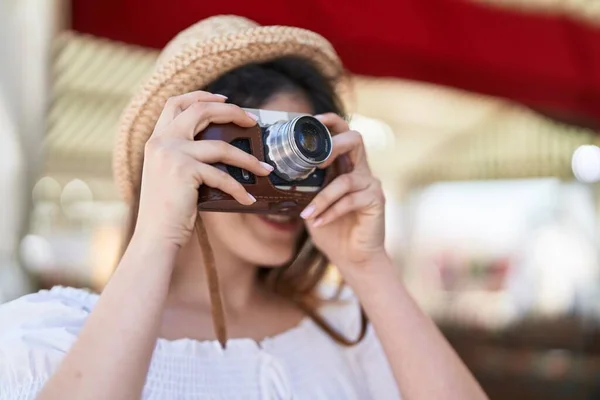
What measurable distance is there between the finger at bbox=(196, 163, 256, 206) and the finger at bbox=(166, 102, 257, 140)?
0.11 feet

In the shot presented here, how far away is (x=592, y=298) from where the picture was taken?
7.52ft

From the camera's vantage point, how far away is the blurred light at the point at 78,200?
7.36 ft

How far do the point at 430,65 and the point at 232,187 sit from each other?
76 centimetres

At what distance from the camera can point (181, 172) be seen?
1.75ft

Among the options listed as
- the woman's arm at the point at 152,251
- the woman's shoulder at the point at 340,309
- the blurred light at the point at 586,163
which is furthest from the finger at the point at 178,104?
the blurred light at the point at 586,163

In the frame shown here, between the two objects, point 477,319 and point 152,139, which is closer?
point 152,139

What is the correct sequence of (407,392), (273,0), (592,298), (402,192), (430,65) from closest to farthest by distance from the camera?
1. (407,392)
2. (273,0)
3. (430,65)
4. (592,298)
5. (402,192)

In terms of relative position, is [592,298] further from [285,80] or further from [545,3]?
[285,80]

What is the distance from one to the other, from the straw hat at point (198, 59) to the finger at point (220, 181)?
20 cm

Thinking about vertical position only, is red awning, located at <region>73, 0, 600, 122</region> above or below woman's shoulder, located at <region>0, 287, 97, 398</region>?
above

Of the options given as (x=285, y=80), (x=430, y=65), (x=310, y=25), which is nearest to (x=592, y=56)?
(x=430, y=65)

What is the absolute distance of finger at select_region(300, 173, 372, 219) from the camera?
2.13ft

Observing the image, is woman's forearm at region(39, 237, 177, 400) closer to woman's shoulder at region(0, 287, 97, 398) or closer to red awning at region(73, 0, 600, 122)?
woman's shoulder at region(0, 287, 97, 398)

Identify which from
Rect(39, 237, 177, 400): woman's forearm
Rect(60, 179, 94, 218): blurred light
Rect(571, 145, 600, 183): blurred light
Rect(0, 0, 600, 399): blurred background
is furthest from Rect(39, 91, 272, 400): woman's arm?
Rect(60, 179, 94, 218): blurred light
